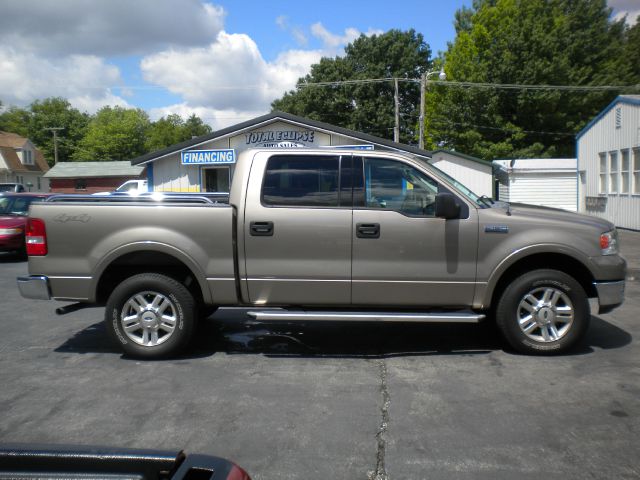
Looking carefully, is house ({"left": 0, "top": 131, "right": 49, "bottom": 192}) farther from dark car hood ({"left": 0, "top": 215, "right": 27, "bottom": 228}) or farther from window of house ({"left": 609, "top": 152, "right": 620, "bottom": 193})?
window of house ({"left": 609, "top": 152, "right": 620, "bottom": 193})

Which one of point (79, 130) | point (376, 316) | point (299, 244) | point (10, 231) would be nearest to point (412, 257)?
point (376, 316)

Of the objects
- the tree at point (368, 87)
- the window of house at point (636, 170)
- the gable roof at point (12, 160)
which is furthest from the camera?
the gable roof at point (12, 160)

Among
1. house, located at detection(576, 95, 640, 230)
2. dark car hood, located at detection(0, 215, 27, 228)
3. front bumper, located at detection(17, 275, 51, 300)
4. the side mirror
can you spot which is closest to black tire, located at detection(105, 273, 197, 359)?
front bumper, located at detection(17, 275, 51, 300)

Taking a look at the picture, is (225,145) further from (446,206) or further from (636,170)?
(446,206)

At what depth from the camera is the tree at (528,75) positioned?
3431 cm

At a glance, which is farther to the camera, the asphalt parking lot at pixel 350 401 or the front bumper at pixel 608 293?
the front bumper at pixel 608 293

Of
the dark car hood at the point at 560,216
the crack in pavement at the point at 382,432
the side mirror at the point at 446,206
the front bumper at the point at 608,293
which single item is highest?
the side mirror at the point at 446,206

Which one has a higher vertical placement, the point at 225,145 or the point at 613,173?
the point at 225,145

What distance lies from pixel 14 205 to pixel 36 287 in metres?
11.3

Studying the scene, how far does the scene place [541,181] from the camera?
1083 inches

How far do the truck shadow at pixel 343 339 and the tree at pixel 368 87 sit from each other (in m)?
43.3

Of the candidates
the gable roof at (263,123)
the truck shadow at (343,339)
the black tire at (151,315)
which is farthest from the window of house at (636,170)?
the black tire at (151,315)

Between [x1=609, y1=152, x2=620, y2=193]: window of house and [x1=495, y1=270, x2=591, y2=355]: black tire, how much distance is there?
16.7 m

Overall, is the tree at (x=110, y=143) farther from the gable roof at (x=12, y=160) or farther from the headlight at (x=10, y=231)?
the headlight at (x=10, y=231)
